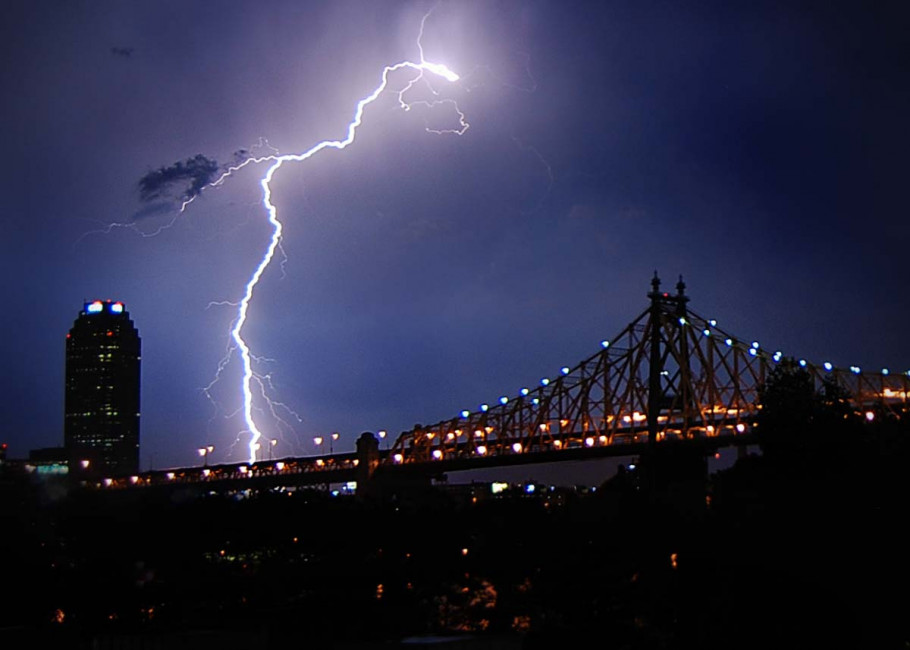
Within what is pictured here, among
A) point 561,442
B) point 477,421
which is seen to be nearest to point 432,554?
point 561,442

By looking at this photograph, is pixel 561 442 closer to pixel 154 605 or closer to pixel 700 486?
pixel 700 486

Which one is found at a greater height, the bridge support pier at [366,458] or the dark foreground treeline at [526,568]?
the bridge support pier at [366,458]

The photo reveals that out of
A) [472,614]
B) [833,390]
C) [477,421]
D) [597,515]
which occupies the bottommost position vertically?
[472,614]

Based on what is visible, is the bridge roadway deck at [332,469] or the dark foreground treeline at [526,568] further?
the bridge roadway deck at [332,469]

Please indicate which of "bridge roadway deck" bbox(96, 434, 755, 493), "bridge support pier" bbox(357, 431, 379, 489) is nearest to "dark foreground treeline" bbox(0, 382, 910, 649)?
"bridge roadway deck" bbox(96, 434, 755, 493)

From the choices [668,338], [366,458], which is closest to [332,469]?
[366,458]

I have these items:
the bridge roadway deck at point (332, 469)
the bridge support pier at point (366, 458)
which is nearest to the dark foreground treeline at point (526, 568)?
the bridge roadway deck at point (332, 469)

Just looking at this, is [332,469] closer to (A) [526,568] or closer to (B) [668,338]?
(B) [668,338]

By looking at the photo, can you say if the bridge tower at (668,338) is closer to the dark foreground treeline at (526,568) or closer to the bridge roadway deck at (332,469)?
the bridge roadway deck at (332,469)
